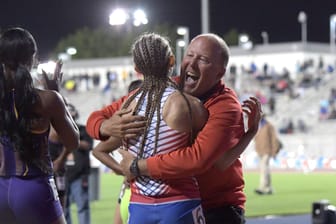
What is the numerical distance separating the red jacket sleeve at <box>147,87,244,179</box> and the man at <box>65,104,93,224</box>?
251 inches

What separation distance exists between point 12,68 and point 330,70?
4196 cm

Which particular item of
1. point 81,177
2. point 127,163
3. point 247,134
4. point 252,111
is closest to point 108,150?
point 127,163

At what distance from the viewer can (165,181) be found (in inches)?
171

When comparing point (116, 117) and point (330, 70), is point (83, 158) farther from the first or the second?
point (330, 70)

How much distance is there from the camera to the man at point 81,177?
1081cm

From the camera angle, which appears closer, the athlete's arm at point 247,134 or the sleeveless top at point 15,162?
the athlete's arm at point 247,134

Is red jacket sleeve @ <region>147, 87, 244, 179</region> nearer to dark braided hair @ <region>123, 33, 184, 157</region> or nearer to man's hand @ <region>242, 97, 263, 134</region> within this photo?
dark braided hair @ <region>123, 33, 184, 157</region>

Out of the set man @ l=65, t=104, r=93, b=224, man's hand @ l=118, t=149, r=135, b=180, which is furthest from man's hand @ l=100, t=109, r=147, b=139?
man @ l=65, t=104, r=93, b=224

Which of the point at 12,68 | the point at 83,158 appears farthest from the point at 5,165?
the point at 83,158

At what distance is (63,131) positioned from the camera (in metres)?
5.00

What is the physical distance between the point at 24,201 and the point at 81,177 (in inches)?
247

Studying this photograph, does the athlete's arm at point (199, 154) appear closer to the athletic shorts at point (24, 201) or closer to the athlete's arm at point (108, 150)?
the athlete's arm at point (108, 150)

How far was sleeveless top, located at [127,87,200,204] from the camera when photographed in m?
4.32

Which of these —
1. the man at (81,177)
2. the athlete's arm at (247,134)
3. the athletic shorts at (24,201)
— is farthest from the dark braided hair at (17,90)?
the man at (81,177)
